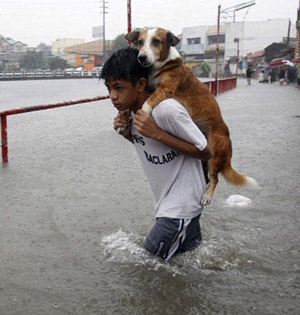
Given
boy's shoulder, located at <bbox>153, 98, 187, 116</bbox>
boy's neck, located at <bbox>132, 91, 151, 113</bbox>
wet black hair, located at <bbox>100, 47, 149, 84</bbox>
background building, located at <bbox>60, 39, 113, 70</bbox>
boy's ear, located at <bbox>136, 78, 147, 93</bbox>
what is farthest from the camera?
background building, located at <bbox>60, 39, 113, 70</bbox>

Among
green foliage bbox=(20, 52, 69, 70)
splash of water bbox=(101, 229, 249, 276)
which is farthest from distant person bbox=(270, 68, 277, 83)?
green foliage bbox=(20, 52, 69, 70)

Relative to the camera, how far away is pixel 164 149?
9.19 ft

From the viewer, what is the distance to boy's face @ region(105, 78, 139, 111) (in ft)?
8.97

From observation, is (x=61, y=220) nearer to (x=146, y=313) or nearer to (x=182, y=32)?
(x=146, y=313)

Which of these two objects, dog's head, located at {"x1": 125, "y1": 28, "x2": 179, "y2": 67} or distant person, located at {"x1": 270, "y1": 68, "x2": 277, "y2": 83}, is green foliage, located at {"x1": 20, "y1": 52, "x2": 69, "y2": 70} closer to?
distant person, located at {"x1": 270, "y1": 68, "x2": 277, "y2": 83}

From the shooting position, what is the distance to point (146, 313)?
271 centimetres

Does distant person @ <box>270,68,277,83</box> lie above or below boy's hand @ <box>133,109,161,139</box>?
below

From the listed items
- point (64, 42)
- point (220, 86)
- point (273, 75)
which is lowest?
point (220, 86)

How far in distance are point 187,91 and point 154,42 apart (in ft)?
1.51

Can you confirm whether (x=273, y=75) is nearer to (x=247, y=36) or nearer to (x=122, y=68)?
(x=247, y=36)

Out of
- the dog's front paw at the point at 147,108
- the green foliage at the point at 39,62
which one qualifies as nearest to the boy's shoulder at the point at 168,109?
the dog's front paw at the point at 147,108

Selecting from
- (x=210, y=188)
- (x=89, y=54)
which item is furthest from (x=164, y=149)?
(x=89, y=54)

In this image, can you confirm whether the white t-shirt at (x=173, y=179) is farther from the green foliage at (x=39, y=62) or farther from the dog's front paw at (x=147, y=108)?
the green foliage at (x=39, y=62)

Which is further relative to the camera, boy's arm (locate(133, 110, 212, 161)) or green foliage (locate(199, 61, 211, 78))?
green foliage (locate(199, 61, 211, 78))
